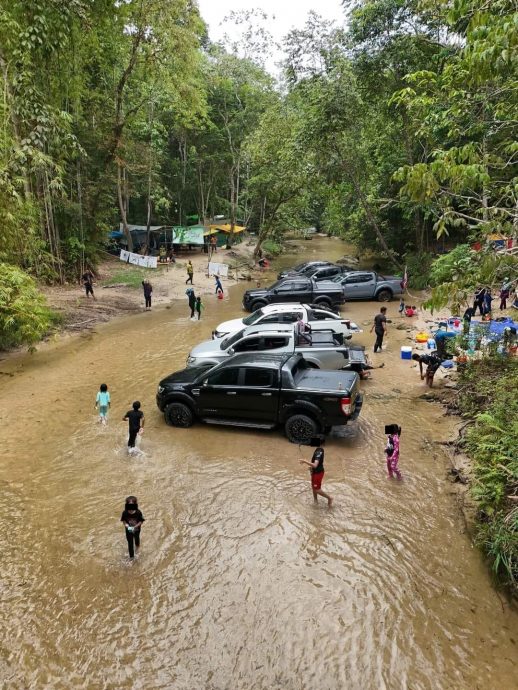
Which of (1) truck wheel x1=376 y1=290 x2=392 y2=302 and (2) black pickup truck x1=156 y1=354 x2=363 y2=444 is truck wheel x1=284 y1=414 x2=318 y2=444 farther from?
(1) truck wheel x1=376 y1=290 x2=392 y2=302

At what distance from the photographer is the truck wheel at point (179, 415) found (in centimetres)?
958

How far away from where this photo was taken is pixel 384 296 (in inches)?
882

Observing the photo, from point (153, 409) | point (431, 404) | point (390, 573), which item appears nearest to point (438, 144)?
point (431, 404)

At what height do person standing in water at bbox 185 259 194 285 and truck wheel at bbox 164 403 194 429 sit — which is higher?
person standing in water at bbox 185 259 194 285

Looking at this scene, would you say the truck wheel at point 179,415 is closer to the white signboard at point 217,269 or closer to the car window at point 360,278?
the car window at point 360,278

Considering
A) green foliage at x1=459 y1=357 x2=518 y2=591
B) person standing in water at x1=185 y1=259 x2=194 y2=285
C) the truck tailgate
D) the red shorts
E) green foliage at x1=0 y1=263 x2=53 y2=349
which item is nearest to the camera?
green foliage at x1=459 y1=357 x2=518 y2=591

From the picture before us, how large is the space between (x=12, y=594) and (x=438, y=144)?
2329 centimetres

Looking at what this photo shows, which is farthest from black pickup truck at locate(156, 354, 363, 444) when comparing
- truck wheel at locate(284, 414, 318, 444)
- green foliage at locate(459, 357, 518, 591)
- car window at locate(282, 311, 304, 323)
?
car window at locate(282, 311, 304, 323)

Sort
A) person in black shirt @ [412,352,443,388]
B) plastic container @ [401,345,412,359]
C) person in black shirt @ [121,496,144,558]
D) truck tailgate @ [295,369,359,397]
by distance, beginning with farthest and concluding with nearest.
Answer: plastic container @ [401,345,412,359] < person in black shirt @ [412,352,443,388] < truck tailgate @ [295,369,359,397] < person in black shirt @ [121,496,144,558]

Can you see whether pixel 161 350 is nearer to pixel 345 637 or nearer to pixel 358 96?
pixel 345 637

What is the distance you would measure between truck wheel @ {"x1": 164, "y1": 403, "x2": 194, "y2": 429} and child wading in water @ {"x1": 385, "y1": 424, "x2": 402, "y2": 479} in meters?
4.17

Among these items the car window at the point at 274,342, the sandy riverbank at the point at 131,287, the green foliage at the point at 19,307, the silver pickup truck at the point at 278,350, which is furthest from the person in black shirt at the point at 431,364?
the sandy riverbank at the point at 131,287

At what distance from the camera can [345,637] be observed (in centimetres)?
491

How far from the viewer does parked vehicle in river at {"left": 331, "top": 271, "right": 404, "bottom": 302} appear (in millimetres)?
22125
